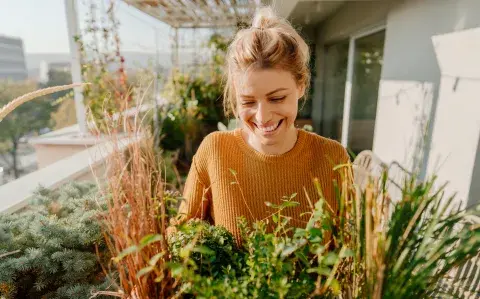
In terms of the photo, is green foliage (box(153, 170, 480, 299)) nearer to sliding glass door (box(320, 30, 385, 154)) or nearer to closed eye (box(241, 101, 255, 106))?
closed eye (box(241, 101, 255, 106))

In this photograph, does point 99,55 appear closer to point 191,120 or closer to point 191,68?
point 191,120

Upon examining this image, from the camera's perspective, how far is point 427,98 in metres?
2.79

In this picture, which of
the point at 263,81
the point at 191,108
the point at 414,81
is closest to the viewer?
the point at 263,81

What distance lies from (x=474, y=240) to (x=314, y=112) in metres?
7.79

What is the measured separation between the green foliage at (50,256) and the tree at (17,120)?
157 cm

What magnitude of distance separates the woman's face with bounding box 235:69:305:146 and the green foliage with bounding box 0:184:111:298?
27.8 inches

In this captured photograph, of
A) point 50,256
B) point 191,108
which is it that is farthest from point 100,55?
point 50,256

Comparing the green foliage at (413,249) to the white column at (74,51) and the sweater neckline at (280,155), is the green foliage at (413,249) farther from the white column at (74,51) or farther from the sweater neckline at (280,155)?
the white column at (74,51)

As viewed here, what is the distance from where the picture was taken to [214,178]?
4.35 ft

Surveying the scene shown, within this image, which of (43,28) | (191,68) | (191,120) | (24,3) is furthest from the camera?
(191,68)

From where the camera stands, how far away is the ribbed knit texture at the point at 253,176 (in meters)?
1.27

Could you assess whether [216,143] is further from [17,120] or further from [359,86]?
[359,86]

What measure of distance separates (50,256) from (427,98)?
293cm

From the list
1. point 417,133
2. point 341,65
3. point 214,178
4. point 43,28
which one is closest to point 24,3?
point 43,28
